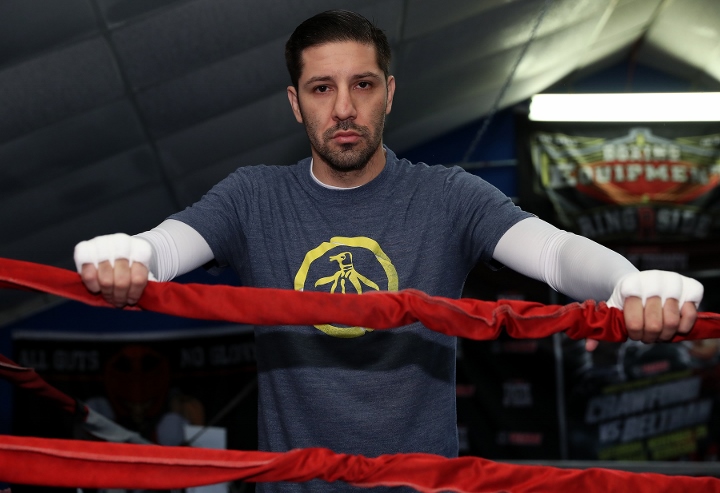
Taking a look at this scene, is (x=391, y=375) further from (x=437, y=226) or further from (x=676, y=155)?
(x=676, y=155)

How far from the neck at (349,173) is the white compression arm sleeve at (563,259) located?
12.4 inches

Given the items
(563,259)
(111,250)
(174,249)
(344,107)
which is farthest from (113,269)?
(563,259)

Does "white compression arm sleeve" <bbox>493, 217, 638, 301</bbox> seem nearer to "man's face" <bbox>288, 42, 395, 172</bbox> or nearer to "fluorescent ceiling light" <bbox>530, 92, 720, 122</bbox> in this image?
"man's face" <bbox>288, 42, 395, 172</bbox>

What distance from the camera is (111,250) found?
1.22 metres

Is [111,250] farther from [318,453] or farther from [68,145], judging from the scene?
[68,145]

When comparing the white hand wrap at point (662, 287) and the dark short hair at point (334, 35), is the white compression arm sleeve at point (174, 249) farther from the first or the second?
the white hand wrap at point (662, 287)

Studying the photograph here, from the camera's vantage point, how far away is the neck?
5.48 ft

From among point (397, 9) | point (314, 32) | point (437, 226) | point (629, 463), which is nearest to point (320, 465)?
point (437, 226)

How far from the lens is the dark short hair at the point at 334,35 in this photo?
1.68 m

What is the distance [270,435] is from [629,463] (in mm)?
4600

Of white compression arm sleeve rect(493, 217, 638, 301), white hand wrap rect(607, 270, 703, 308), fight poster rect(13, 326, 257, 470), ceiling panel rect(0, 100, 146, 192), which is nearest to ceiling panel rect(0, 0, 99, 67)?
ceiling panel rect(0, 100, 146, 192)

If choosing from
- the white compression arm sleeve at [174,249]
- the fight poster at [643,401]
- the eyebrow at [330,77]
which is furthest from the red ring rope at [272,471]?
the fight poster at [643,401]

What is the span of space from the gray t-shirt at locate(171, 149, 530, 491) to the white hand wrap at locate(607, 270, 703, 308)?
38cm

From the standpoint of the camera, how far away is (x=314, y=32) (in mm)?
1701
